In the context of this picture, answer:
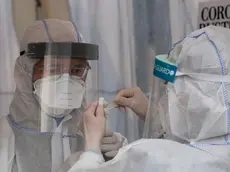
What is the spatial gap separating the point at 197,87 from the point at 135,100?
0.33m

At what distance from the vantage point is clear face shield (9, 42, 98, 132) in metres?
1.12

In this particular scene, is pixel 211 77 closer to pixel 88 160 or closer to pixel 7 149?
pixel 88 160

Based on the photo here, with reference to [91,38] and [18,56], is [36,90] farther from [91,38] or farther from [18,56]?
[91,38]

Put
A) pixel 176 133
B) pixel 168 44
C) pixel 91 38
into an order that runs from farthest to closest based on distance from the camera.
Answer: pixel 168 44 < pixel 91 38 < pixel 176 133

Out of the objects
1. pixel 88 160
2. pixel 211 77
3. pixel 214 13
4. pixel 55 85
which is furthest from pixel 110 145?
pixel 214 13

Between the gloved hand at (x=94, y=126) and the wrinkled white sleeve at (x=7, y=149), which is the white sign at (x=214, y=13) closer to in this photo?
the gloved hand at (x=94, y=126)

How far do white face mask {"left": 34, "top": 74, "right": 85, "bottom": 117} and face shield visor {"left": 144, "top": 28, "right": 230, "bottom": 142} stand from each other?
0.83 feet

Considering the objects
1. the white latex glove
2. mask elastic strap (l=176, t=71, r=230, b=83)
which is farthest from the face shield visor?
the white latex glove

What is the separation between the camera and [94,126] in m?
1.08

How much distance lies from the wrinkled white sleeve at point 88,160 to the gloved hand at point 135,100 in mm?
262

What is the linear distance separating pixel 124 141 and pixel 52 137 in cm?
23

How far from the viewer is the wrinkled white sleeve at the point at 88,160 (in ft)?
3.24

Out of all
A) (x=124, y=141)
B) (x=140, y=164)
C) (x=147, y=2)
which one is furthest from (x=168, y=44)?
(x=140, y=164)

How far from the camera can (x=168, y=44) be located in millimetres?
1503
